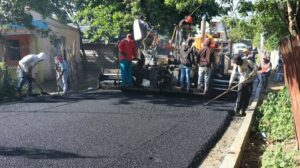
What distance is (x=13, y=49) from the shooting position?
17828 millimetres

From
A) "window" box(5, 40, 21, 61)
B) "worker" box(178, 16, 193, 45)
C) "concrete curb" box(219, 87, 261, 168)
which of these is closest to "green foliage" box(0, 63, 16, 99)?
"worker" box(178, 16, 193, 45)

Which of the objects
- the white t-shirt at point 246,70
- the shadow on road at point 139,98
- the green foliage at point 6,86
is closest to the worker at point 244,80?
the white t-shirt at point 246,70

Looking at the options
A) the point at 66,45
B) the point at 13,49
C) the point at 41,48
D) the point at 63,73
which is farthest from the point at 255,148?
the point at 66,45

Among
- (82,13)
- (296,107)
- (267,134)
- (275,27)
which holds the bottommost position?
(267,134)

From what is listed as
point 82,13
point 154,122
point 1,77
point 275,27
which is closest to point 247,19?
point 275,27

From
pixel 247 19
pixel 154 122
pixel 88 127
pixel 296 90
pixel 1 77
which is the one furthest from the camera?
pixel 1 77

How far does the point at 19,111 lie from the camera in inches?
342

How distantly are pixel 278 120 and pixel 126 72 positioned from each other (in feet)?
16.8

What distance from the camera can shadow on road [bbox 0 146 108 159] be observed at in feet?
17.0

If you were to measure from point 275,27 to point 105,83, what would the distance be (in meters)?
5.20

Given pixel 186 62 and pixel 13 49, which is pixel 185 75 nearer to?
pixel 186 62

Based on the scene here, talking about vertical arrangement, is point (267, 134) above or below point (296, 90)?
below

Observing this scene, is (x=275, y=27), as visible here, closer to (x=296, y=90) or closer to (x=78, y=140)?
(x=296, y=90)

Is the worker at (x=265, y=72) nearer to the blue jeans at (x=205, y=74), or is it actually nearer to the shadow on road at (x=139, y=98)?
the shadow on road at (x=139, y=98)
